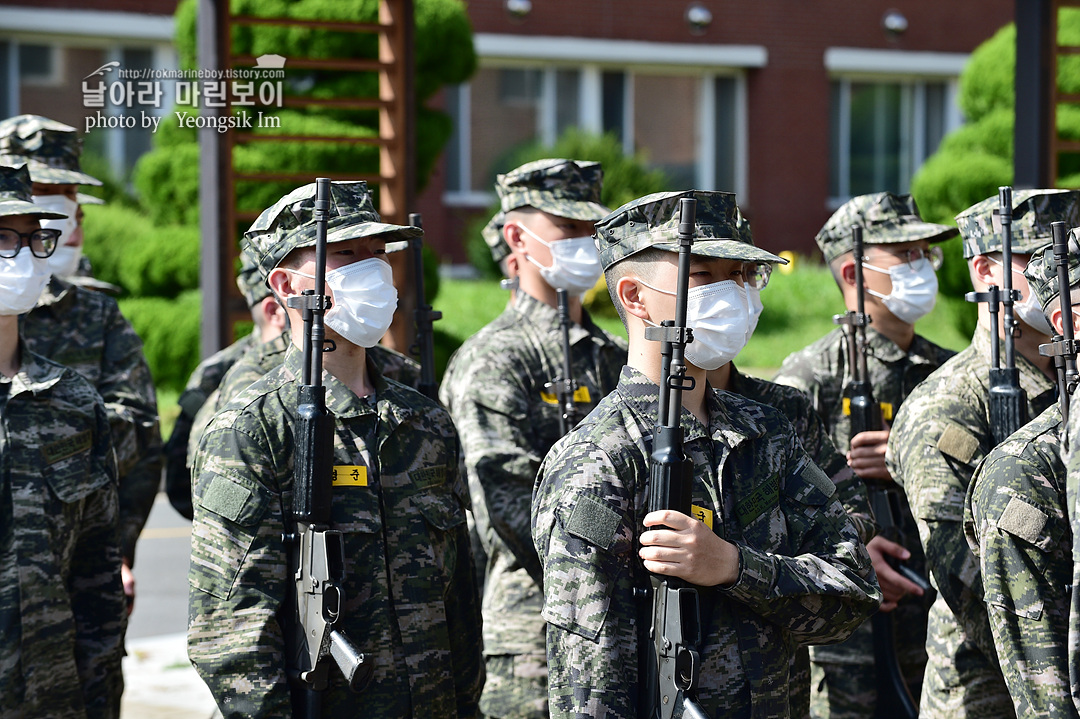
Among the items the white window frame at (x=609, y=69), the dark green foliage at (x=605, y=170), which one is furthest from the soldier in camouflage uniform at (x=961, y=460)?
the white window frame at (x=609, y=69)

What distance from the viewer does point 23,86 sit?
709 inches

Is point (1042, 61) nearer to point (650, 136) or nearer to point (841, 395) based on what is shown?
point (841, 395)

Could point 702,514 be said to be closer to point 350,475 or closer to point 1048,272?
point 350,475

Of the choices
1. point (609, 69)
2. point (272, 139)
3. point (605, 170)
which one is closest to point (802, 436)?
point (272, 139)

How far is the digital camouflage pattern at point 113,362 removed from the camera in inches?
198

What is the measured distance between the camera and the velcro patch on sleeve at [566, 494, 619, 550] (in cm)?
266

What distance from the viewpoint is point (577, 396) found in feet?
15.3

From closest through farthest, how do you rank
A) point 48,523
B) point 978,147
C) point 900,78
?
point 48,523, point 978,147, point 900,78

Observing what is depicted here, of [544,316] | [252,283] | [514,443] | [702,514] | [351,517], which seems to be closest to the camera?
[702,514]

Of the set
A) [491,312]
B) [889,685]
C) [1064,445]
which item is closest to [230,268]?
[889,685]

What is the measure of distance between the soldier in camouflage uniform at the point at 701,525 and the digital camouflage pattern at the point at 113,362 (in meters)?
2.62

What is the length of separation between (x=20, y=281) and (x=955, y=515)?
2824 mm

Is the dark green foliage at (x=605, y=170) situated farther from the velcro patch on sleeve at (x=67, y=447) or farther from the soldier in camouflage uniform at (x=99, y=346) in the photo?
the velcro patch on sleeve at (x=67, y=447)

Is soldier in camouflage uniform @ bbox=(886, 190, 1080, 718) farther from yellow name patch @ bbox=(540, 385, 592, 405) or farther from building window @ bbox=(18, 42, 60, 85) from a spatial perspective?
building window @ bbox=(18, 42, 60, 85)
